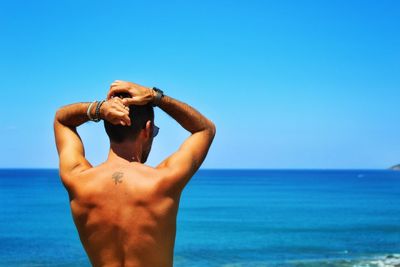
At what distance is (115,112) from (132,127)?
0.11 meters

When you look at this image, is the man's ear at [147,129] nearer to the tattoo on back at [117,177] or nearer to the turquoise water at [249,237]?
the tattoo on back at [117,177]

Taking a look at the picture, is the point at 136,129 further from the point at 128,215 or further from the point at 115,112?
the point at 128,215

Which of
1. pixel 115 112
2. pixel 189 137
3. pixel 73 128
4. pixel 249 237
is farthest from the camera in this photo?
pixel 249 237

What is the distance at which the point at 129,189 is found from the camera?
2.98m

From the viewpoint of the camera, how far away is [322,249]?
34.9 metres

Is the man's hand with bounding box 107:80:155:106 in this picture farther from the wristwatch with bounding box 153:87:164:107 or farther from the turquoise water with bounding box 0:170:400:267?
the turquoise water with bounding box 0:170:400:267

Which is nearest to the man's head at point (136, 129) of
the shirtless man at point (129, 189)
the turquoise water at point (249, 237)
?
the shirtless man at point (129, 189)

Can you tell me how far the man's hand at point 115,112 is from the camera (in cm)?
293

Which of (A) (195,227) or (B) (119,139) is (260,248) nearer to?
(A) (195,227)

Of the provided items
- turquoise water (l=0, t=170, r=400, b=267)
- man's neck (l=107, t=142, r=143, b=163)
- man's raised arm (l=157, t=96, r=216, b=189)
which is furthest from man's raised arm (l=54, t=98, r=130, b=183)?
turquoise water (l=0, t=170, r=400, b=267)

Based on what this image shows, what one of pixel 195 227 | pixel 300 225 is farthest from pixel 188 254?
pixel 300 225

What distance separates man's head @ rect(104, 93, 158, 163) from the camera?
3.01m

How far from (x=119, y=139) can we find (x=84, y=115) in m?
0.36

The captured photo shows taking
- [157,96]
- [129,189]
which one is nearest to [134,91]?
[157,96]
